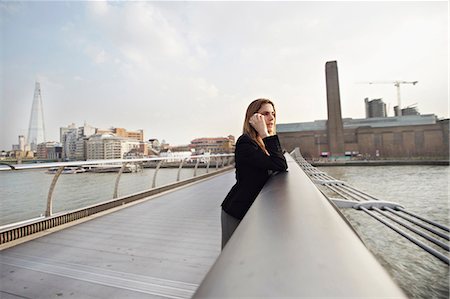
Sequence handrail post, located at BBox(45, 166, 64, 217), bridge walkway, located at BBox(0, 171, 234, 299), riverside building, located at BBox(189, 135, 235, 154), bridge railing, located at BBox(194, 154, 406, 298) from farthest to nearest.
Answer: riverside building, located at BBox(189, 135, 235, 154), handrail post, located at BBox(45, 166, 64, 217), bridge walkway, located at BBox(0, 171, 234, 299), bridge railing, located at BBox(194, 154, 406, 298)

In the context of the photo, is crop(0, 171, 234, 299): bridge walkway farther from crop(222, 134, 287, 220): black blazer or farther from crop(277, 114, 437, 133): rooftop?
crop(277, 114, 437, 133): rooftop

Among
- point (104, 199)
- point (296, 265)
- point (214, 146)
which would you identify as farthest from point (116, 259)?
point (214, 146)

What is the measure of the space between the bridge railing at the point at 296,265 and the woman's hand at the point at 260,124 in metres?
0.98

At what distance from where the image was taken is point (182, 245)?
96.7 inches

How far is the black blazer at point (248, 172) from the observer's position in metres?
1.27

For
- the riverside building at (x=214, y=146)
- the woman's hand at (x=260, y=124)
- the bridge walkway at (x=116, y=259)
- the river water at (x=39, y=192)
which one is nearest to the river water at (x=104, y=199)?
the river water at (x=39, y=192)

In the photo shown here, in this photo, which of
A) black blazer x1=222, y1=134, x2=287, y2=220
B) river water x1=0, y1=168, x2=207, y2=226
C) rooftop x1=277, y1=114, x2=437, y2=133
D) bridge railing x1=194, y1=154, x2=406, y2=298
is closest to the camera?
bridge railing x1=194, y1=154, x2=406, y2=298

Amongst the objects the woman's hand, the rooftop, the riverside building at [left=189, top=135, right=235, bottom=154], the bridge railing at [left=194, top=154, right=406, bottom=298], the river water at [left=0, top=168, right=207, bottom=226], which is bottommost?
the river water at [left=0, top=168, right=207, bottom=226]

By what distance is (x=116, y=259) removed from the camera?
213 centimetres

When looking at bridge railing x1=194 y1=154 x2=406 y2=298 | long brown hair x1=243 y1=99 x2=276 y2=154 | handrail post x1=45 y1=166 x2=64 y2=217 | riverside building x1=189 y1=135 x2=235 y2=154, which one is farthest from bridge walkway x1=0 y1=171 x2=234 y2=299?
riverside building x1=189 y1=135 x2=235 y2=154

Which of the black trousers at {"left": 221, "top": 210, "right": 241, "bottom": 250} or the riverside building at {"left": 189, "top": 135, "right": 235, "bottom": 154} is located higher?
the riverside building at {"left": 189, "top": 135, "right": 235, "bottom": 154}

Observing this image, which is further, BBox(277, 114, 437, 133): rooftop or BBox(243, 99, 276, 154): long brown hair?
BBox(277, 114, 437, 133): rooftop

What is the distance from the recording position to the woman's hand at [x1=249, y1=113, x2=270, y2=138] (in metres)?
1.45

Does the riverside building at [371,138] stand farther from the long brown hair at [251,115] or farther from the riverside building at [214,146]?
the long brown hair at [251,115]
